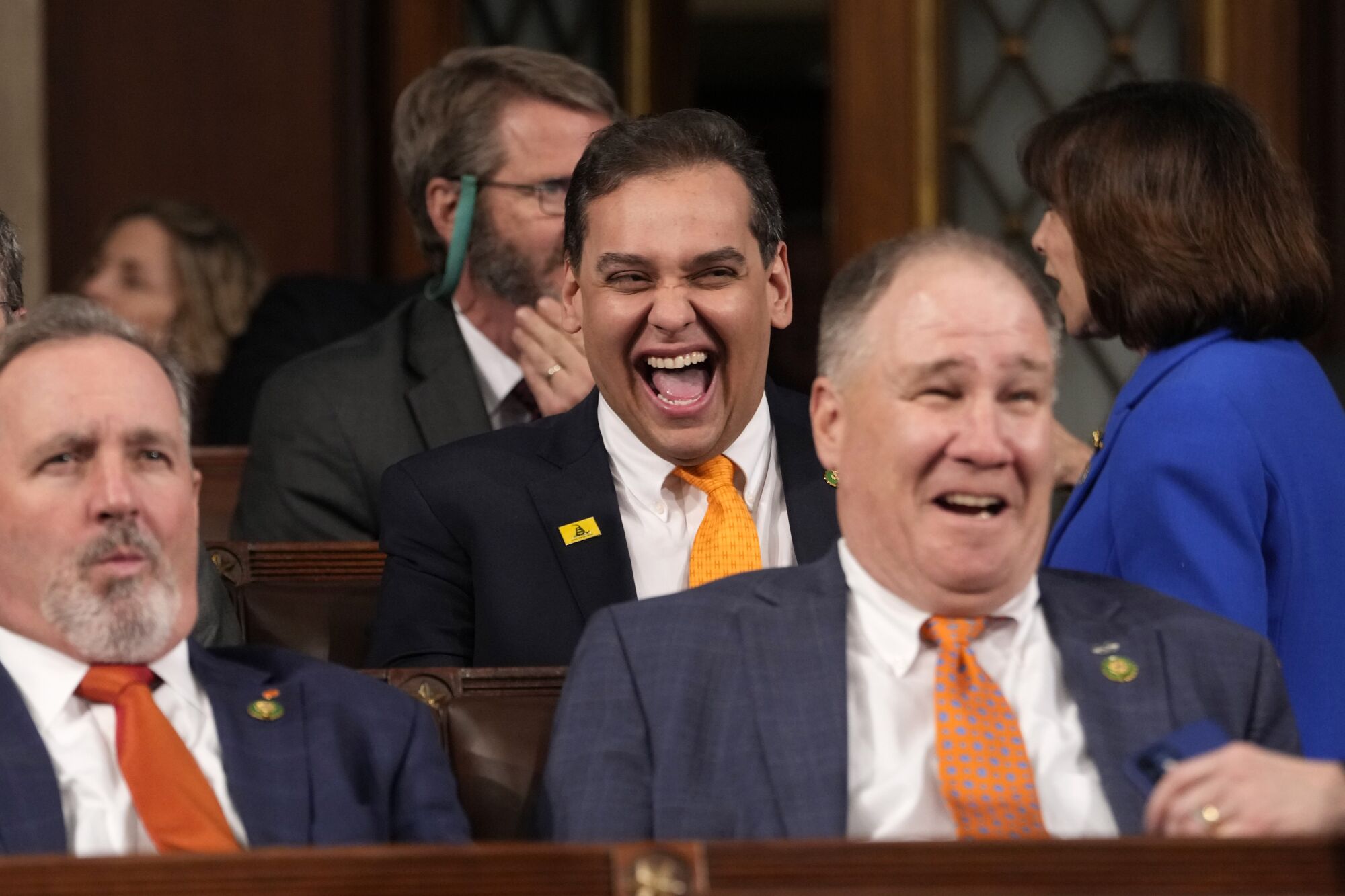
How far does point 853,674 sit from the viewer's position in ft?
6.54

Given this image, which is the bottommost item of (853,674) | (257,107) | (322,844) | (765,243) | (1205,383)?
(322,844)

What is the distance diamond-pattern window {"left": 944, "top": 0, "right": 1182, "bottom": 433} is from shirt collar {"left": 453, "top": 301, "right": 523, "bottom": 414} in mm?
1705

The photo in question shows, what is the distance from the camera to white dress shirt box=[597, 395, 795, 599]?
8.30 feet

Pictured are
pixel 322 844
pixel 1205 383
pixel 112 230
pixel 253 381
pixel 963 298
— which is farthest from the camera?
A: pixel 112 230

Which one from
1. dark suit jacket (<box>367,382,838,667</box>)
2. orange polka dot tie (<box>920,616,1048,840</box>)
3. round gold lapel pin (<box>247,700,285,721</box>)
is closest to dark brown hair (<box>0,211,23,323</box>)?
dark suit jacket (<box>367,382,838,667</box>)

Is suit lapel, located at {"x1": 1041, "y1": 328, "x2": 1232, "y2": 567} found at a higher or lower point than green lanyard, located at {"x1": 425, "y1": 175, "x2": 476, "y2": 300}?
lower

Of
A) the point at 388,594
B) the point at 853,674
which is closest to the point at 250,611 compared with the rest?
the point at 388,594

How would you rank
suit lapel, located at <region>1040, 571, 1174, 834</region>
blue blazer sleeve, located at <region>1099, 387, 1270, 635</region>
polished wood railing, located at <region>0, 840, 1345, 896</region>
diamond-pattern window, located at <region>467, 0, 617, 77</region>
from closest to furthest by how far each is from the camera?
polished wood railing, located at <region>0, 840, 1345, 896</region>, suit lapel, located at <region>1040, 571, 1174, 834</region>, blue blazer sleeve, located at <region>1099, 387, 1270, 635</region>, diamond-pattern window, located at <region>467, 0, 617, 77</region>

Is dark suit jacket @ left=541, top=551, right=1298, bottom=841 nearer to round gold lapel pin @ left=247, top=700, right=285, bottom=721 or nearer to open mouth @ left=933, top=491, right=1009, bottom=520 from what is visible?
open mouth @ left=933, top=491, right=1009, bottom=520

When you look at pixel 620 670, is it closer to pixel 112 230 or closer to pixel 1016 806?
pixel 1016 806

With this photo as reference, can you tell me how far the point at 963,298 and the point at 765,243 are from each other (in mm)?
705

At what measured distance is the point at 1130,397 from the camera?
8.21ft

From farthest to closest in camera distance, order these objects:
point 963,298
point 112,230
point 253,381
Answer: point 112,230 → point 253,381 → point 963,298

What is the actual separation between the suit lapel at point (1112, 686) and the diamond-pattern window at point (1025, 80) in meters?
2.79
